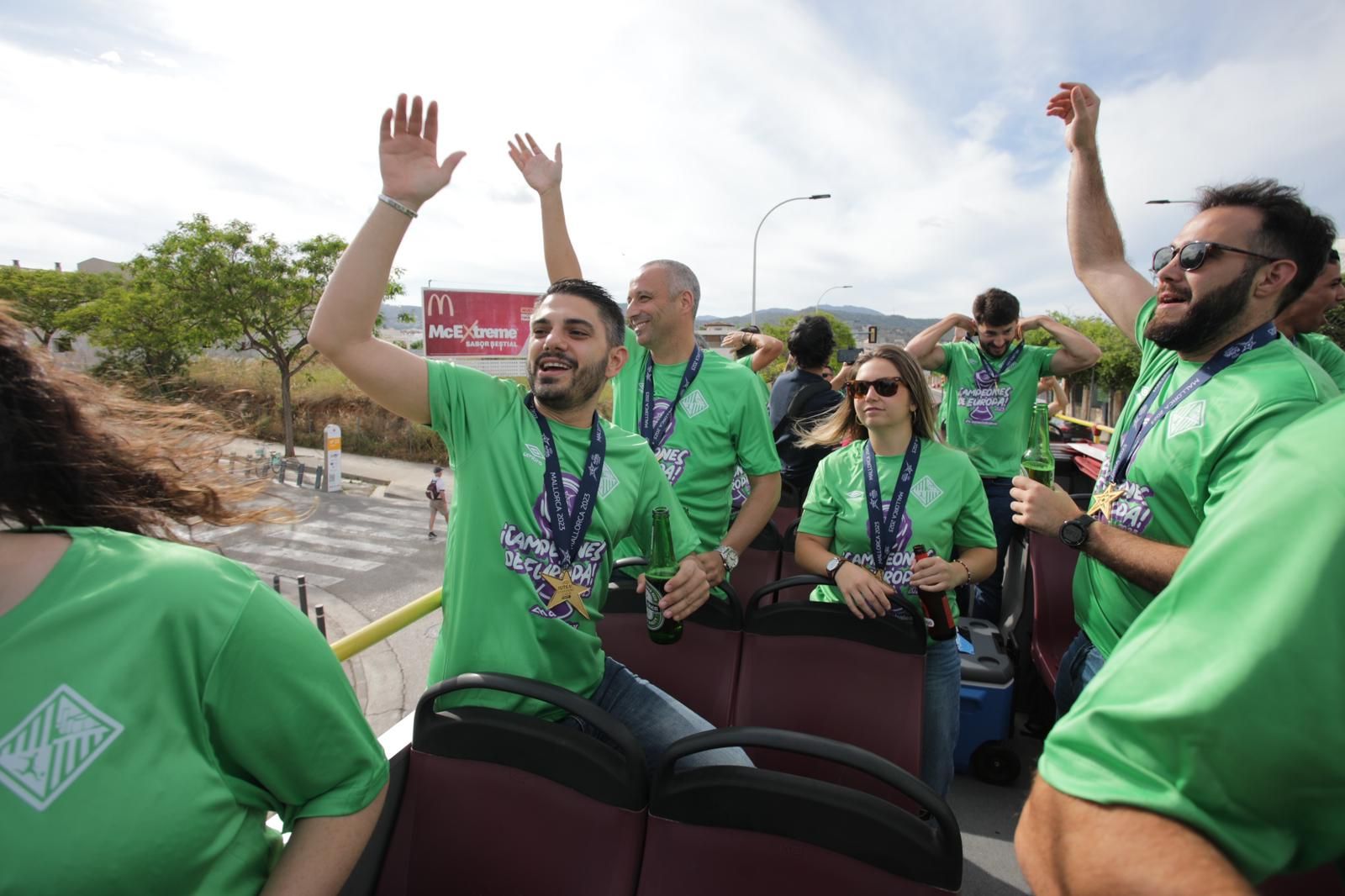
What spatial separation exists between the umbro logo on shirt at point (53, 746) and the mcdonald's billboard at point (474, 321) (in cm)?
2753

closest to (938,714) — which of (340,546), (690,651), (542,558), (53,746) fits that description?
(690,651)

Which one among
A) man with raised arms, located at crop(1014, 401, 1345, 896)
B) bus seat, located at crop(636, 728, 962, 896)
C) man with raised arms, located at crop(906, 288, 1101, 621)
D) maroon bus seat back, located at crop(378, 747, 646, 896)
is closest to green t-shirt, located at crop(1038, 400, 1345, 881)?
man with raised arms, located at crop(1014, 401, 1345, 896)

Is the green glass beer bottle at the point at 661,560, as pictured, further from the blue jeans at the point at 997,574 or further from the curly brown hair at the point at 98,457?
the blue jeans at the point at 997,574

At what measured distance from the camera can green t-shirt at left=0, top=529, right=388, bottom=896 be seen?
2.86 feet

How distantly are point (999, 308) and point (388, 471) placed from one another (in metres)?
26.1

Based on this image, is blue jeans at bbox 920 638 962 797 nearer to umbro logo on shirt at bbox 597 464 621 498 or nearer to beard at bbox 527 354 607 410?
Answer: umbro logo on shirt at bbox 597 464 621 498

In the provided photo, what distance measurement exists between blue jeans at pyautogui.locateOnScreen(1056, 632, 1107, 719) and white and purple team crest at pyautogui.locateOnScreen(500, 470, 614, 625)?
171cm

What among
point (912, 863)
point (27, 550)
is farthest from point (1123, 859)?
point (27, 550)

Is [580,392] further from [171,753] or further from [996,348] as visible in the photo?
[996,348]

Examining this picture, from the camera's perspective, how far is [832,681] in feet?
8.14

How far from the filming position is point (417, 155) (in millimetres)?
2053

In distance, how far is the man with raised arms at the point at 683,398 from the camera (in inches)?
129

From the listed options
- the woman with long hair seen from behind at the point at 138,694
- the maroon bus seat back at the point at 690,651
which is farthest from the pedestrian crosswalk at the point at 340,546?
the woman with long hair seen from behind at the point at 138,694

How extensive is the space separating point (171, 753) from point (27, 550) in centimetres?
38
